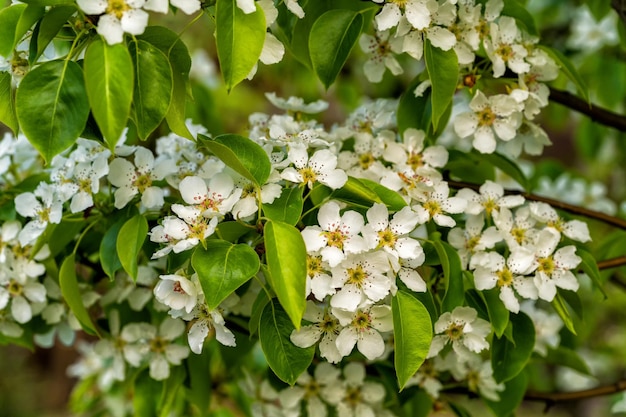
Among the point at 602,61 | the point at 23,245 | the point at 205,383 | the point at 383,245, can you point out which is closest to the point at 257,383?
the point at 205,383

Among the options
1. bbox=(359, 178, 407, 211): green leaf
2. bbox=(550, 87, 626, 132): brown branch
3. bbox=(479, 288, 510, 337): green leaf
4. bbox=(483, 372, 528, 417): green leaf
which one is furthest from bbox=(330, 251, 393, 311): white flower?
bbox=(550, 87, 626, 132): brown branch

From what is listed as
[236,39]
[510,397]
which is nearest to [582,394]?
[510,397]

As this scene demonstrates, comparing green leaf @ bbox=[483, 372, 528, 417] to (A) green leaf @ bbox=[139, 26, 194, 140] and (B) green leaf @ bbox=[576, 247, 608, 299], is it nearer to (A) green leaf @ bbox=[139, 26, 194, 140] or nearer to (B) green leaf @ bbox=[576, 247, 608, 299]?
(B) green leaf @ bbox=[576, 247, 608, 299]

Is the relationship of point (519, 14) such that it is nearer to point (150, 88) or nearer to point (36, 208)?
point (150, 88)

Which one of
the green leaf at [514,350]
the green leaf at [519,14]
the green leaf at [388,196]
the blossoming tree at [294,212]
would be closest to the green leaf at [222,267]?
the blossoming tree at [294,212]

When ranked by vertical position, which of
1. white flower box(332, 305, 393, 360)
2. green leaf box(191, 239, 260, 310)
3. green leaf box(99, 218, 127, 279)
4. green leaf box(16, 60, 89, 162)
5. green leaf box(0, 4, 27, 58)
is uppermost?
green leaf box(0, 4, 27, 58)

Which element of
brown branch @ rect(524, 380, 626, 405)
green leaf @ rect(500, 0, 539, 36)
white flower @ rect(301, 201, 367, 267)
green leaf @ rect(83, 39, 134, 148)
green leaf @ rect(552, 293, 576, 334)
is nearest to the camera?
green leaf @ rect(83, 39, 134, 148)
